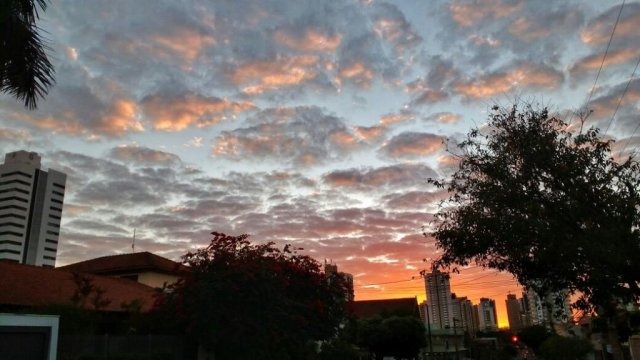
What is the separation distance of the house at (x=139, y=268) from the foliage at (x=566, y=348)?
4021 centimetres

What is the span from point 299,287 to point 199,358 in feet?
18.7

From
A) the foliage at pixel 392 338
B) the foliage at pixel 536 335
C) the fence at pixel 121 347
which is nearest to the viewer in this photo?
the fence at pixel 121 347

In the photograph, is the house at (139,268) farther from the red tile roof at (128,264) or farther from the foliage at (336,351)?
the foliage at (336,351)

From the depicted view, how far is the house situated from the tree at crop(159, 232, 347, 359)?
10521 mm

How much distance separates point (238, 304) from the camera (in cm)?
2094

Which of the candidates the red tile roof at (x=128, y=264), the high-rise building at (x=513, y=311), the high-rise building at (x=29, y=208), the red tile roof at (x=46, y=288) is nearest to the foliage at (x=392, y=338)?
the red tile roof at (x=128, y=264)

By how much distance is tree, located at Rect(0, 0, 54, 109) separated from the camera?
9773 mm

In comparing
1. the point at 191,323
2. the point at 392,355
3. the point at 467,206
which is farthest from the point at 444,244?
the point at 392,355

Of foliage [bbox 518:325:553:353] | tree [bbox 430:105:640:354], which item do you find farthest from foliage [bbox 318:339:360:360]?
foliage [bbox 518:325:553:353]

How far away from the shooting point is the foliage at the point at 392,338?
5819 cm

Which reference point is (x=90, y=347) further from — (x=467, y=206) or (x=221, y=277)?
(x=467, y=206)

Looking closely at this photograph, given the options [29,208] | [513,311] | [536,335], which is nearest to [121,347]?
[536,335]

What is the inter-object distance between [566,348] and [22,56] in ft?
185

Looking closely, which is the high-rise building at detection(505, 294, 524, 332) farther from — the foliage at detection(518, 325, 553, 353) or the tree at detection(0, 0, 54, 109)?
the tree at detection(0, 0, 54, 109)
